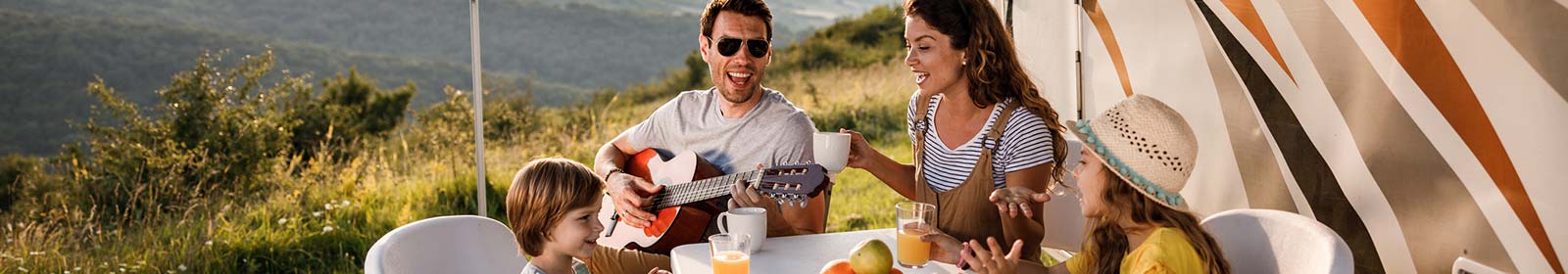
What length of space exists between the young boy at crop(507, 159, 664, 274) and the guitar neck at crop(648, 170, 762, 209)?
1.91ft

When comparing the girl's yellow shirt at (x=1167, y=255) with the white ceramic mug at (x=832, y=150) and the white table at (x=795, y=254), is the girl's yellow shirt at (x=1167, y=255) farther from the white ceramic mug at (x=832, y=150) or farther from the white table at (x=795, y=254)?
the white ceramic mug at (x=832, y=150)

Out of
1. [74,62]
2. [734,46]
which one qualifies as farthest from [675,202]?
[74,62]

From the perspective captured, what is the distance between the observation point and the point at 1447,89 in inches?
89.4

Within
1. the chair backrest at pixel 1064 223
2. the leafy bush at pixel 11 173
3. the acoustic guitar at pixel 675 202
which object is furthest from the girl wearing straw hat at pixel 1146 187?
the leafy bush at pixel 11 173

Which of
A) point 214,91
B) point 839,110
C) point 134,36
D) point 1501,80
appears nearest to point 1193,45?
point 1501,80

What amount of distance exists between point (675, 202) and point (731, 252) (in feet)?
3.13

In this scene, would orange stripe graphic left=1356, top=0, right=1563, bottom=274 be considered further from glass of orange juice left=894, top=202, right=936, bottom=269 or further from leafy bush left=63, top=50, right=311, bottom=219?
leafy bush left=63, top=50, right=311, bottom=219

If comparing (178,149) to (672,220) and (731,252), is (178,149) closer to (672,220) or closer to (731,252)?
(672,220)

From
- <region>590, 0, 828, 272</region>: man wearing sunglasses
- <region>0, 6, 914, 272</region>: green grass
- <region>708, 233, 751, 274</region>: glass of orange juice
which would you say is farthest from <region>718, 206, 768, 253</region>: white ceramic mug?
<region>0, 6, 914, 272</region>: green grass

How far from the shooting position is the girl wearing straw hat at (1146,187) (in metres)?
A: 1.89

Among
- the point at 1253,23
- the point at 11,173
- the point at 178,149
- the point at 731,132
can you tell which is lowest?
the point at 11,173

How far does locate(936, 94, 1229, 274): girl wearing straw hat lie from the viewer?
74.4 inches

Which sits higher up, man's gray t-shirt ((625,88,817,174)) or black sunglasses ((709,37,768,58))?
black sunglasses ((709,37,768,58))

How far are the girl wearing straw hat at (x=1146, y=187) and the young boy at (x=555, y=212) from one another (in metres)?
0.75
